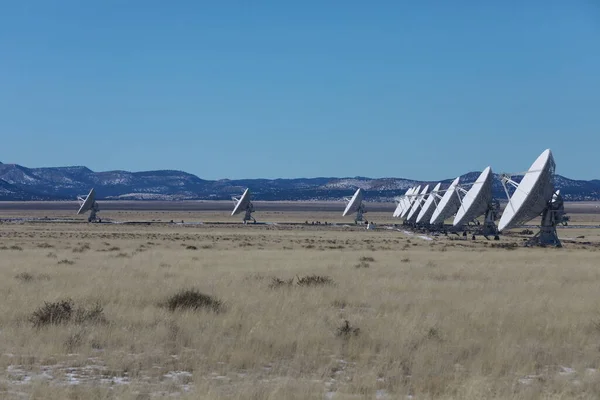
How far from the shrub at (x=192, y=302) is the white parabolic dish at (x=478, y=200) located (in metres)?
50.4

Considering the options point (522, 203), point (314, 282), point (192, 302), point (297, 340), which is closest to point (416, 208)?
point (522, 203)

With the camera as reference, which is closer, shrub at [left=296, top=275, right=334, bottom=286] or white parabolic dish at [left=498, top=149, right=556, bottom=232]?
shrub at [left=296, top=275, right=334, bottom=286]

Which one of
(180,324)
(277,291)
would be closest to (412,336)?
(180,324)

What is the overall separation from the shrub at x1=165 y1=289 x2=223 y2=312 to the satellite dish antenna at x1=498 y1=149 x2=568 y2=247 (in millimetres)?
35183

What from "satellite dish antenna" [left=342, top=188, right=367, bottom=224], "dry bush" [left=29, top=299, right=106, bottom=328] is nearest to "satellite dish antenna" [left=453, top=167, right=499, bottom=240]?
"dry bush" [left=29, top=299, right=106, bottom=328]

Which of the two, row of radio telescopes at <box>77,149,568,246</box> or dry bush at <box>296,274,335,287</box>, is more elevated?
row of radio telescopes at <box>77,149,568,246</box>

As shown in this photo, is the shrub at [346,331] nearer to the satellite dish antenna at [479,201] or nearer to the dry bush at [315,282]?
the dry bush at [315,282]

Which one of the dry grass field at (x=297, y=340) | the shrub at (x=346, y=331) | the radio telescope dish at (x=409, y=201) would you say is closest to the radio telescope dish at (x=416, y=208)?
the radio telescope dish at (x=409, y=201)

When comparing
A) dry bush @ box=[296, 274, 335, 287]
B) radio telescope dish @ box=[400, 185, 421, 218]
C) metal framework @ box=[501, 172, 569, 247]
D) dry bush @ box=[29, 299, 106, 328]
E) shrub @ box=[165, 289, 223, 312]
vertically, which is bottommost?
dry bush @ box=[29, 299, 106, 328]

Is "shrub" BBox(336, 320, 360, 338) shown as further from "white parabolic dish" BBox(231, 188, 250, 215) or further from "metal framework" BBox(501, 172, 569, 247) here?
"white parabolic dish" BBox(231, 188, 250, 215)

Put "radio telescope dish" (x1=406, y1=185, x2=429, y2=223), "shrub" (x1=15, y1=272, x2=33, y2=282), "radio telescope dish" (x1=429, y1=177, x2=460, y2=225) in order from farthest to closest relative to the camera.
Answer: "radio telescope dish" (x1=406, y1=185, x2=429, y2=223) → "radio telescope dish" (x1=429, y1=177, x2=460, y2=225) → "shrub" (x1=15, y1=272, x2=33, y2=282)

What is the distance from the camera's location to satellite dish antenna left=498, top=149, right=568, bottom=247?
49156mm

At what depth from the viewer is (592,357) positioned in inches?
502

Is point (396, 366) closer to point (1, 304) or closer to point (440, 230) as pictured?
point (1, 304)
